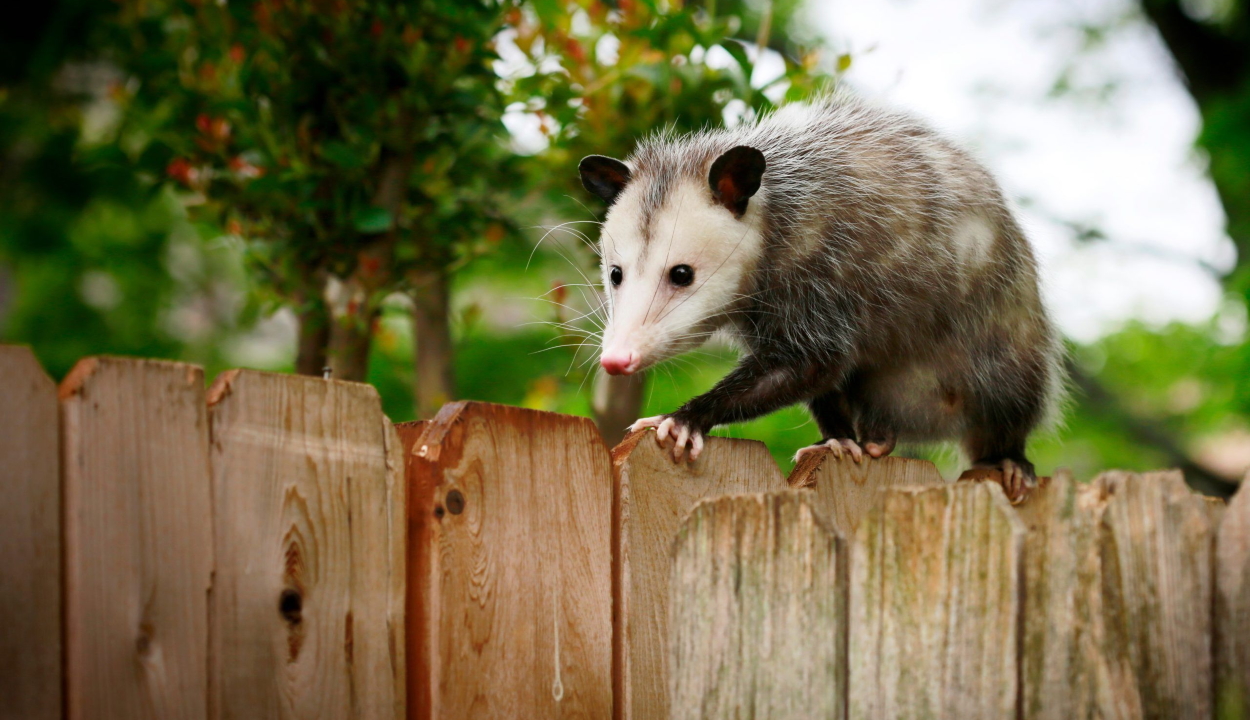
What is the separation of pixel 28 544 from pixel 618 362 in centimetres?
96

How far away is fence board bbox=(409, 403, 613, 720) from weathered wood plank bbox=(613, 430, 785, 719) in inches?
1.0

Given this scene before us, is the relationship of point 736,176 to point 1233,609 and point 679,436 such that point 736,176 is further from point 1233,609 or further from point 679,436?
point 1233,609

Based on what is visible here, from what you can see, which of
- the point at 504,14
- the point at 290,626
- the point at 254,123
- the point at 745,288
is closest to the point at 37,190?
the point at 254,123

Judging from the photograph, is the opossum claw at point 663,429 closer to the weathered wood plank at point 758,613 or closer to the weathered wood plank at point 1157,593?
the weathered wood plank at point 758,613

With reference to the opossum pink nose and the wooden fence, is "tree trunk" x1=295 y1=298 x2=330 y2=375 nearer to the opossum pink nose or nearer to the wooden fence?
the opossum pink nose

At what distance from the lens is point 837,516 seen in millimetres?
1786

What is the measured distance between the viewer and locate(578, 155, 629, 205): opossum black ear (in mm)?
2135

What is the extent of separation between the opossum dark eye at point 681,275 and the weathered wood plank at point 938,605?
89 cm

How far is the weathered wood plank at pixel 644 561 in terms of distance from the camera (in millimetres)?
1509

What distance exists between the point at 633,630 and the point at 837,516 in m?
0.46

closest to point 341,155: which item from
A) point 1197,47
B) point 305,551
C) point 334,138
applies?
point 334,138

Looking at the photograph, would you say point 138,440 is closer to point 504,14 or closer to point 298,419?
point 298,419

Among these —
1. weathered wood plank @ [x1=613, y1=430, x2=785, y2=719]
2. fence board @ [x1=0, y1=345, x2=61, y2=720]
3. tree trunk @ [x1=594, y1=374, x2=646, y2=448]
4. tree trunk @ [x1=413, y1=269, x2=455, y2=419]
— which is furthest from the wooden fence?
tree trunk @ [x1=413, y1=269, x2=455, y2=419]

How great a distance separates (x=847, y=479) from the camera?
1828 mm
